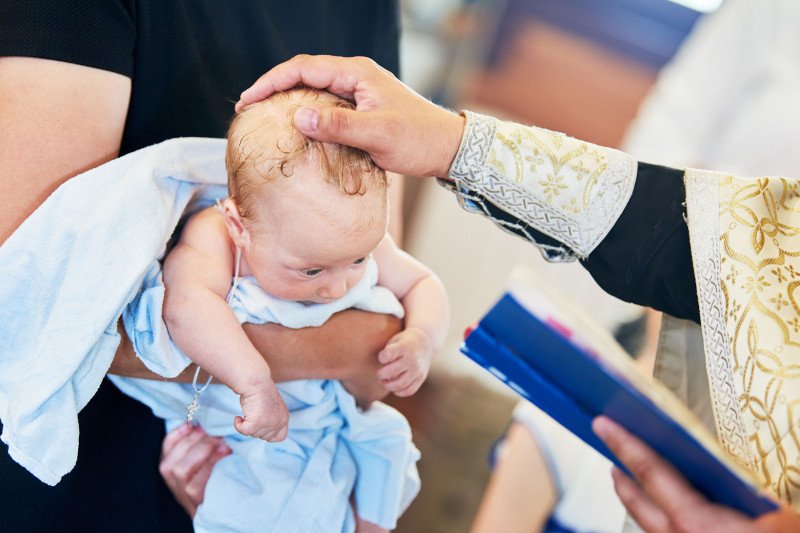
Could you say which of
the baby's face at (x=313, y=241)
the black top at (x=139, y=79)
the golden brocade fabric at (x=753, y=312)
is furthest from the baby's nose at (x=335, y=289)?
the golden brocade fabric at (x=753, y=312)

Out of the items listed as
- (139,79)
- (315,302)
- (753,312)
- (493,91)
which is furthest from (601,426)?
(493,91)

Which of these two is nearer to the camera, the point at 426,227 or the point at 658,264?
the point at 658,264

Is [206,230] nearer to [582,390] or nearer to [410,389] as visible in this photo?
[410,389]

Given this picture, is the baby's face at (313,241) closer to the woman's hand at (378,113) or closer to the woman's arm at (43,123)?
the woman's hand at (378,113)

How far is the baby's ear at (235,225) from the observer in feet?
3.11

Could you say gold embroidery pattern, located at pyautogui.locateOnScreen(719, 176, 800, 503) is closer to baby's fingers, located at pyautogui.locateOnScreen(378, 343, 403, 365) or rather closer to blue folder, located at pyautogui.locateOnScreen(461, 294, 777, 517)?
blue folder, located at pyautogui.locateOnScreen(461, 294, 777, 517)

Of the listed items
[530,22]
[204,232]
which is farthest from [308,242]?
[530,22]

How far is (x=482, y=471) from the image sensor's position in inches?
103

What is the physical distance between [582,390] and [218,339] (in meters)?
0.47

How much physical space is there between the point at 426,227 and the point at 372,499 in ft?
6.22

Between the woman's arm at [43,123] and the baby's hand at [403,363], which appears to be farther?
the baby's hand at [403,363]

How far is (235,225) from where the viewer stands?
969 mm

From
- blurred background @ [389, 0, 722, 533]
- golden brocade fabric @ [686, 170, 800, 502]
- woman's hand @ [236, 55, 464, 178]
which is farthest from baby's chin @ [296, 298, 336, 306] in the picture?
blurred background @ [389, 0, 722, 533]

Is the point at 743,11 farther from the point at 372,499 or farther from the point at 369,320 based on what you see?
the point at 372,499
